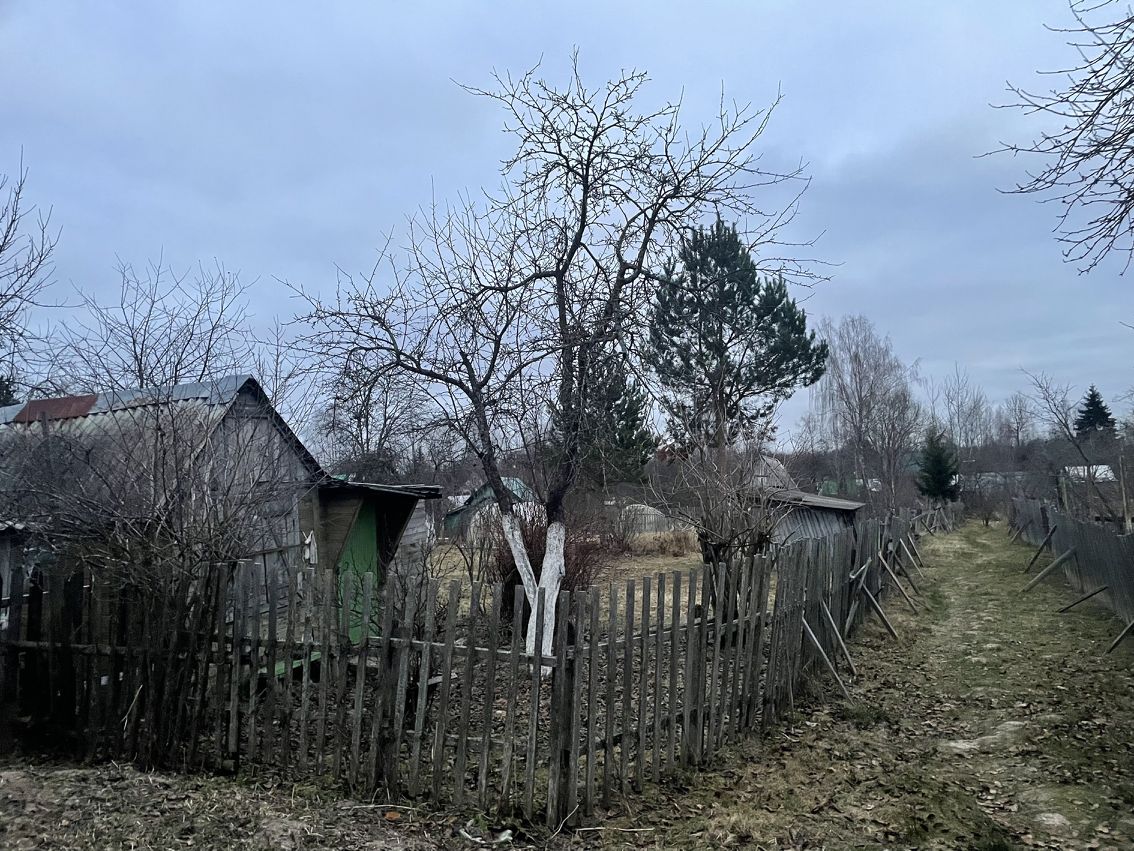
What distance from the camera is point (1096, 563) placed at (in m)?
12.4

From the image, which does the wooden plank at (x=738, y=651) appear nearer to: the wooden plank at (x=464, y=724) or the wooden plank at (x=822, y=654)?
the wooden plank at (x=822, y=654)

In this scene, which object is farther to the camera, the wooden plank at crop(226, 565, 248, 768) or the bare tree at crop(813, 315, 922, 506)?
the bare tree at crop(813, 315, 922, 506)

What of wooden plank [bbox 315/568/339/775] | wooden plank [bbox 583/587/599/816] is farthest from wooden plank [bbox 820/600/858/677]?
wooden plank [bbox 315/568/339/775]

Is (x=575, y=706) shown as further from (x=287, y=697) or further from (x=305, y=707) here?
(x=287, y=697)

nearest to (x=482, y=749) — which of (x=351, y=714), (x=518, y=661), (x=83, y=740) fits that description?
(x=518, y=661)

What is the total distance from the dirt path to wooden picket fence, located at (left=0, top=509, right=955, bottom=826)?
0.45 m

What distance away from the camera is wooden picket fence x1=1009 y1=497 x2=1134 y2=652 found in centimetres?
1023

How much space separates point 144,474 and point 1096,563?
1396 cm

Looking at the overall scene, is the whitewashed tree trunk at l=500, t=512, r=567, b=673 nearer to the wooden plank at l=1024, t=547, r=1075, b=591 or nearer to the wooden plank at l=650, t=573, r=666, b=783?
the wooden plank at l=650, t=573, r=666, b=783

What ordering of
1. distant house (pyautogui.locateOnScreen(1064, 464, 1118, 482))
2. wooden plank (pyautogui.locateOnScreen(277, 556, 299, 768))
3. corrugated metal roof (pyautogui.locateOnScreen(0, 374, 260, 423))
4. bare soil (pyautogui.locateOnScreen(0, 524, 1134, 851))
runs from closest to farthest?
bare soil (pyautogui.locateOnScreen(0, 524, 1134, 851)) → wooden plank (pyautogui.locateOnScreen(277, 556, 299, 768)) → corrugated metal roof (pyautogui.locateOnScreen(0, 374, 260, 423)) → distant house (pyautogui.locateOnScreen(1064, 464, 1118, 482))

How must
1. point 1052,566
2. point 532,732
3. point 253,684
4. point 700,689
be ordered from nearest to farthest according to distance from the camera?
point 532,732 → point 253,684 → point 700,689 → point 1052,566

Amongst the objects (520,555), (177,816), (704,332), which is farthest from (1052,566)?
(177,816)

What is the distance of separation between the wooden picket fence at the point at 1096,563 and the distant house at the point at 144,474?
9.95 meters

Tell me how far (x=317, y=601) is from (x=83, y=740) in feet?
6.47
